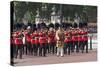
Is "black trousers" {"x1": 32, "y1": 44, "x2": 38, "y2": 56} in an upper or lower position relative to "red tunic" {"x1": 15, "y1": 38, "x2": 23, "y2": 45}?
lower

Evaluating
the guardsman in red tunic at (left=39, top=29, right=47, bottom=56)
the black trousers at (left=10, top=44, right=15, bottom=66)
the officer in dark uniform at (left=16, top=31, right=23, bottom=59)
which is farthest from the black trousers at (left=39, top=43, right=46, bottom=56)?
the black trousers at (left=10, top=44, right=15, bottom=66)

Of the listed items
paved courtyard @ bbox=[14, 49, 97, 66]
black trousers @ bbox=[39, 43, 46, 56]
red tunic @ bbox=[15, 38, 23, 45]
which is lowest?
paved courtyard @ bbox=[14, 49, 97, 66]

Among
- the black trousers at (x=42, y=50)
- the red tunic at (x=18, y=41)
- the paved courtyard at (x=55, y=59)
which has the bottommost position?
the paved courtyard at (x=55, y=59)

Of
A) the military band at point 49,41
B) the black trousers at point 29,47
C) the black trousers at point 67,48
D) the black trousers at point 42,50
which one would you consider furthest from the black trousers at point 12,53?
the black trousers at point 67,48

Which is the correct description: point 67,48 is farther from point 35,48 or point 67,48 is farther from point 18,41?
point 18,41

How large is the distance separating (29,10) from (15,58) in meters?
0.74

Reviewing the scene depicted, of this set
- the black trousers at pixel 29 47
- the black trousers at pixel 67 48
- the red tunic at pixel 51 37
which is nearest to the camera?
the black trousers at pixel 29 47

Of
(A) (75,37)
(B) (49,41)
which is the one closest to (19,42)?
(B) (49,41)

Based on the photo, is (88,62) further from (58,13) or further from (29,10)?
(29,10)

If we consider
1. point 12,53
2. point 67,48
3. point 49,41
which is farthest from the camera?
point 67,48

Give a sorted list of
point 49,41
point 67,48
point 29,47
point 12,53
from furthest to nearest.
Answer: point 67,48
point 49,41
point 29,47
point 12,53

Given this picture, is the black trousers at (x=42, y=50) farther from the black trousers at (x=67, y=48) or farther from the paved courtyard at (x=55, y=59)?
the black trousers at (x=67, y=48)

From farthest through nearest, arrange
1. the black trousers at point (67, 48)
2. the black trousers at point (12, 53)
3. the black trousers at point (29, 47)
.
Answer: the black trousers at point (67, 48), the black trousers at point (29, 47), the black trousers at point (12, 53)

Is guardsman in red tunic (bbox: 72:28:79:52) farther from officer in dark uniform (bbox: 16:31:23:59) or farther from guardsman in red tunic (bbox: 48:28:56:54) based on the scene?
officer in dark uniform (bbox: 16:31:23:59)
